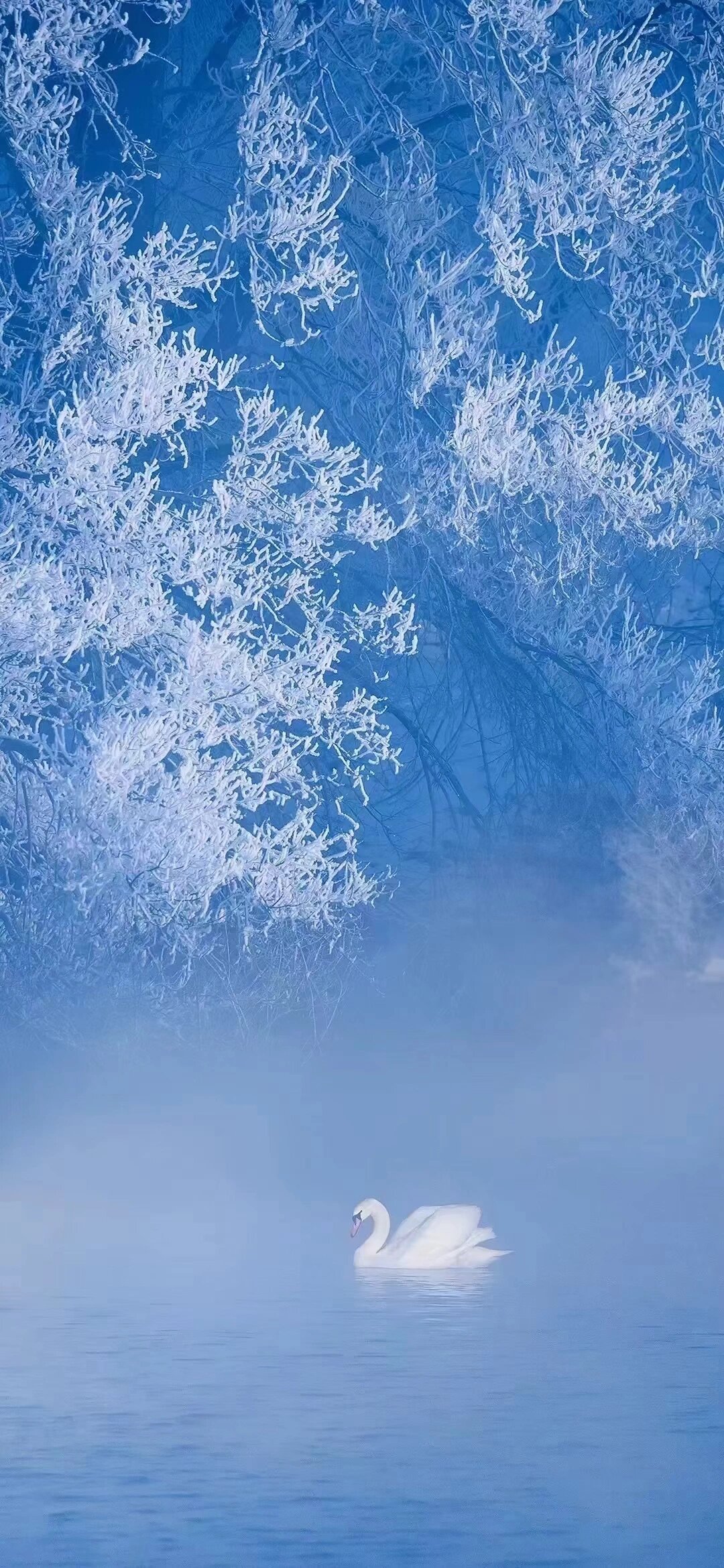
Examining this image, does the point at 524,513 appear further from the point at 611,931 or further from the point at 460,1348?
the point at 460,1348

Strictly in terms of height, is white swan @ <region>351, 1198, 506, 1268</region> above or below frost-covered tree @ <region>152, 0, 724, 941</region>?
below

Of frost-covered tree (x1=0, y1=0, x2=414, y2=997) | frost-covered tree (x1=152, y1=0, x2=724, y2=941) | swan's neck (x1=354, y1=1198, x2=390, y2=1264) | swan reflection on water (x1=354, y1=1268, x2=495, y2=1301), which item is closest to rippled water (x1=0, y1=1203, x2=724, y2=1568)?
swan reflection on water (x1=354, y1=1268, x2=495, y2=1301)

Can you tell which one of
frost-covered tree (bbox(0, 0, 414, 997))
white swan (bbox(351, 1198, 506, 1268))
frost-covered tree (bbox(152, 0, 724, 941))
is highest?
frost-covered tree (bbox(152, 0, 724, 941))

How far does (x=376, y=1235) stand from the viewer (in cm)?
1429

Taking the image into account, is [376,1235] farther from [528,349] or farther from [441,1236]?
[528,349]

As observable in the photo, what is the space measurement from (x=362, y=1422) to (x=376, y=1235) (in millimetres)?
4910

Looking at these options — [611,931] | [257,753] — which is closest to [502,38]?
[257,753]

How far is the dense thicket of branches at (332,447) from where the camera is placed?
15289 millimetres

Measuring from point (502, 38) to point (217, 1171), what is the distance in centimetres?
760

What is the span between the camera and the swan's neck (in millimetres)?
14156

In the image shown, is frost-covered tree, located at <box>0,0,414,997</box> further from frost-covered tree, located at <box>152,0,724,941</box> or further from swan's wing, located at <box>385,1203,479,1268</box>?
swan's wing, located at <box>385,1203,479,1268</box>

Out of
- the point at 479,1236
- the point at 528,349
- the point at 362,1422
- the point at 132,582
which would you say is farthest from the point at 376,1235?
the point at 528,349

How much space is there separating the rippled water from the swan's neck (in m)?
0.89

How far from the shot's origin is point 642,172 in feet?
56.0
